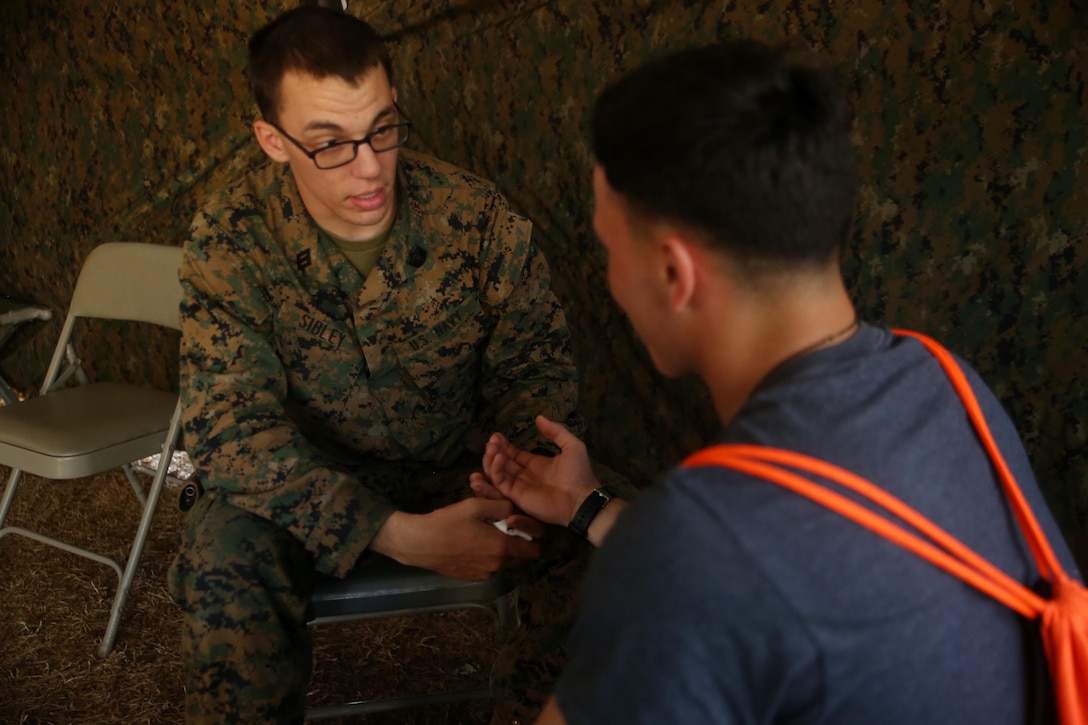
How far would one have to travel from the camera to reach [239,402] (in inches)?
69.7

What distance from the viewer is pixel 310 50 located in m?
1.78

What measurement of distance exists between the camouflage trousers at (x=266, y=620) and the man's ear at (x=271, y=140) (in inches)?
28.5

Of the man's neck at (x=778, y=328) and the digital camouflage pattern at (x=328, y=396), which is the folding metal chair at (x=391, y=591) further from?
the man's neck at (x=778, y=328)

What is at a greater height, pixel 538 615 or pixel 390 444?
pixel 390 444

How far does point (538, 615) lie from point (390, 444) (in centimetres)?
54

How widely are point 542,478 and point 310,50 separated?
3.12 feet

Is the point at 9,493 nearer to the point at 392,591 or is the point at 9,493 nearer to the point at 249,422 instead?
the point at 249,422

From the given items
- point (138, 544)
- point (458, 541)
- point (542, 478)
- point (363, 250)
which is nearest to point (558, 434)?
point (542, 478)

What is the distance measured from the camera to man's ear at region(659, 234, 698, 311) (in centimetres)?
94

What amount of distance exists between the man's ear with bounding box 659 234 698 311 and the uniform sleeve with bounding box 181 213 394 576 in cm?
92

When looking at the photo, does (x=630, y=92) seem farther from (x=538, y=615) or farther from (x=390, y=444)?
(x=390, y=444)

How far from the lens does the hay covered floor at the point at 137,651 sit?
2305 millimetres

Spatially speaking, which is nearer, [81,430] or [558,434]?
[558,434]

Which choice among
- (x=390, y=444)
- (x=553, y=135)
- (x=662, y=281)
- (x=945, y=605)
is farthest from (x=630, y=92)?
(x=553, y=135)
